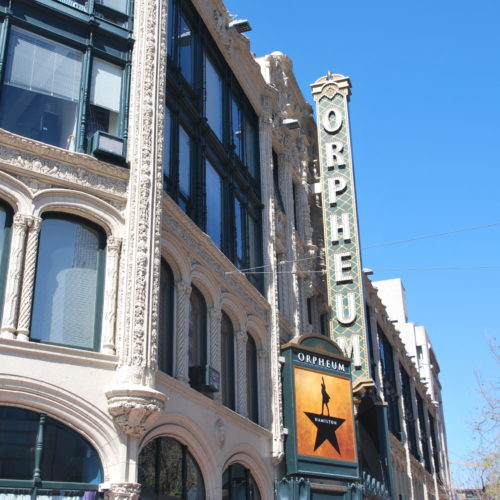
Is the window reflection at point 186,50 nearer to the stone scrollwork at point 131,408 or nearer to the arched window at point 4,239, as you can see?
the arched window at point 4,239

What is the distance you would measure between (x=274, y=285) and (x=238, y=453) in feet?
23.0

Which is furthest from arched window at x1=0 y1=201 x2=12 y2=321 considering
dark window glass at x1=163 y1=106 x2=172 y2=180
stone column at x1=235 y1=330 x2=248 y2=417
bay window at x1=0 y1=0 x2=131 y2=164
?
stone column at x1=235 y1=330 x2=248 y2=417

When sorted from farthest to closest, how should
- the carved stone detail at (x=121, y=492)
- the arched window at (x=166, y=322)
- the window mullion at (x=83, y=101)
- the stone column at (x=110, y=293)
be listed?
the arched window at (x=166, y=322), the window mullion at (x=83, y=101), the stone column at (x=110, y=293), the carved stone detail at (x=121, y=492)

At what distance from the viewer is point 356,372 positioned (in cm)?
3048

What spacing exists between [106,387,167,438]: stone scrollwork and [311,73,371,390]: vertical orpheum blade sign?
14.9 metres

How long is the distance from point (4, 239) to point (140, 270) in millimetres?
3028

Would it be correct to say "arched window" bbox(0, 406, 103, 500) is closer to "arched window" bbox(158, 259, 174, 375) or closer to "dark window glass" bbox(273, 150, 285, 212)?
"arched window" bbox(158, 259, 174, 375)

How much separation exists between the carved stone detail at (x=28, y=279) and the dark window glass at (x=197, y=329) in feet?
18.3

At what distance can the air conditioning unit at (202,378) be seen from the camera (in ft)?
65.4

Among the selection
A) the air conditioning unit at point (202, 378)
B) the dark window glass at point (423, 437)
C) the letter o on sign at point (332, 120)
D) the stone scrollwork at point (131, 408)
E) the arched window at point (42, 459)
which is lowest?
the arched window at point (42, 459)

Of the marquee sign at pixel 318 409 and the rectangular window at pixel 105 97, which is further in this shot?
the marquee sign at pixel 318 409

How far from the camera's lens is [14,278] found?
52.1 feet

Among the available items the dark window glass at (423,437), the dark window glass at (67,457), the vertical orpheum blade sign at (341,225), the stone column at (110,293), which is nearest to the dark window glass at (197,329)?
the stone column at (110,293)

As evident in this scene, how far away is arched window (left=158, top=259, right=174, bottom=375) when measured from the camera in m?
18.8
